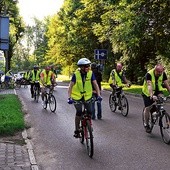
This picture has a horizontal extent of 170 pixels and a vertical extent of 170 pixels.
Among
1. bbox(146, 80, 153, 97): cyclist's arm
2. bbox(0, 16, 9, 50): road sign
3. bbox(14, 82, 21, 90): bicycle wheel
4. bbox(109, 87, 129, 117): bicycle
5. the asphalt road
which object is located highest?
bbox(0, 16, 9, 50): road sign

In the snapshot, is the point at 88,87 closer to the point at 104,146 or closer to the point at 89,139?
the point at 89,139

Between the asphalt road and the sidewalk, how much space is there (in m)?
0.19

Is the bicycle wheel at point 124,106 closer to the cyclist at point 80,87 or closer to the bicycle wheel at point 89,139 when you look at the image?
the cyclist at point 80,87

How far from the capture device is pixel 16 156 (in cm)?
735

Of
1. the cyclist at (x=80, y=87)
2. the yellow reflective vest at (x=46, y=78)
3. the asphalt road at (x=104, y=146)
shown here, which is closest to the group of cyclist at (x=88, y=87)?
the cyclist at (x=80, y=87)

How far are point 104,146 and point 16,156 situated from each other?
213cm

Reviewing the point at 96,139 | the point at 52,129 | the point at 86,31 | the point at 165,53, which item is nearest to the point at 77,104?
the point at 96,139

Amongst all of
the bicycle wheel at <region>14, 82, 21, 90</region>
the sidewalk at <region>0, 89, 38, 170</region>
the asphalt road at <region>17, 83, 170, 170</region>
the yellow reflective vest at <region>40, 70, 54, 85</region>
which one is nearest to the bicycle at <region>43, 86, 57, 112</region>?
the yellow reflective vest at <region>40, 70, 54, 85</region>

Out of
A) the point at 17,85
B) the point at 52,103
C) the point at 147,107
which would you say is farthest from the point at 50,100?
the point at 17,85

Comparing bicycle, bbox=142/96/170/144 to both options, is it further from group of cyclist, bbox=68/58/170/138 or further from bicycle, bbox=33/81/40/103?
bicycle, bbox=33/81/40/103

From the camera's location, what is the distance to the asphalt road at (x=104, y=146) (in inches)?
281

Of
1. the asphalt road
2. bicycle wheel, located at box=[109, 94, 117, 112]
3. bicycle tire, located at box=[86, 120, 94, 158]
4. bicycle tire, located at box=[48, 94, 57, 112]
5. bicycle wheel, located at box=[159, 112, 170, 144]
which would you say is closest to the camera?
the asphalt road

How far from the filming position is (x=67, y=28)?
48750mm

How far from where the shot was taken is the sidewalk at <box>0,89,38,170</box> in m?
6.66
